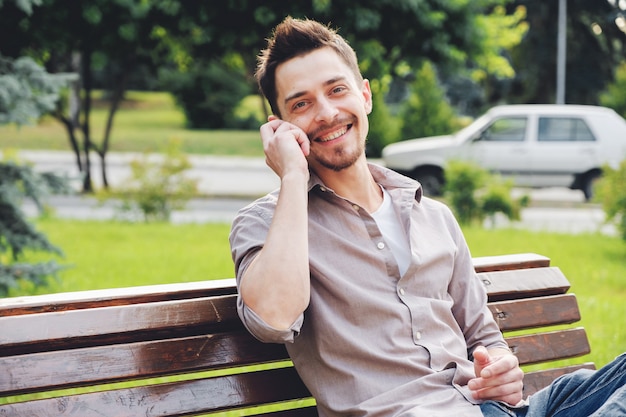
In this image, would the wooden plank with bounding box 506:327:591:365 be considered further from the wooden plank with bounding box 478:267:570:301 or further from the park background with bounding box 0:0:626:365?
the park background with bounding box 0:0:626:365

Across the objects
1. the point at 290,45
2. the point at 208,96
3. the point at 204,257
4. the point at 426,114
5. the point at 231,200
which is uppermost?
the point at 290,45

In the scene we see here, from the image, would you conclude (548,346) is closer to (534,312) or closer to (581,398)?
(534,312)

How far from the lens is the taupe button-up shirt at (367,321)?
2459mm

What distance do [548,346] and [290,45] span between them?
149 centimetres

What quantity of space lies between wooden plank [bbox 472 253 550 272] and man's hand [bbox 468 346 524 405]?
2.32ft

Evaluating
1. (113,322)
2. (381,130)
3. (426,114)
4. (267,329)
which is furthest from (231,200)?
(267,329)

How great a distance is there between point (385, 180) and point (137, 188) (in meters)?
9.14

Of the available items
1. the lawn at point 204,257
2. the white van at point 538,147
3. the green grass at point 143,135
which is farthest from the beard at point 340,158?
the green grass at point 143,135

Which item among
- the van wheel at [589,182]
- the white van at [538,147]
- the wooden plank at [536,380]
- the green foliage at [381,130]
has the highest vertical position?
the wooden plank at [536,380]

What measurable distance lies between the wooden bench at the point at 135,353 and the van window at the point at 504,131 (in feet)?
45.1

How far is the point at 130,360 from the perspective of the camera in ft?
8.07

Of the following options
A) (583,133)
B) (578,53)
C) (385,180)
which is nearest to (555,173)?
(583,133)

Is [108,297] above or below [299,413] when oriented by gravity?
above

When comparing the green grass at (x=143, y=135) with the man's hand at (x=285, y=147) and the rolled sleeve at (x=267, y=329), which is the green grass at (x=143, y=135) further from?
the rolled sleeve at (x=267, y=329)
